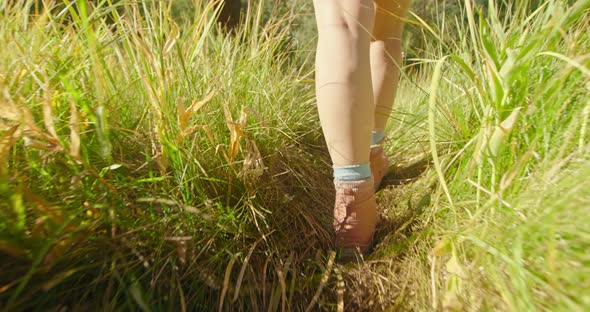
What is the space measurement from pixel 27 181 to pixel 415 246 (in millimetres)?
730

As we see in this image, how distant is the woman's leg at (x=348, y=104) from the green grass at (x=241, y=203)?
10cm

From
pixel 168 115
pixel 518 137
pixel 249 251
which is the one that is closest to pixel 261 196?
pixel 249 251

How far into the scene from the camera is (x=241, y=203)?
855 millimetres

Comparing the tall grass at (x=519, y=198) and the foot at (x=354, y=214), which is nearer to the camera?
the tall grass at (x=519, y=198)

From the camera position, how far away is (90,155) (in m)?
0.74

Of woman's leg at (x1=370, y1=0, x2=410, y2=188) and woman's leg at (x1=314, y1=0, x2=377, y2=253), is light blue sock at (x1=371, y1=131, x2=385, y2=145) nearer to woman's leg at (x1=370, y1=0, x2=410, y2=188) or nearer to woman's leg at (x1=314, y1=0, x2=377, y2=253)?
woman's leg at (x1=370, y1=0, x2=410, y2=188)

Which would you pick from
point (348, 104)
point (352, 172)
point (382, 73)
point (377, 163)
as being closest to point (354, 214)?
point (352, 172)

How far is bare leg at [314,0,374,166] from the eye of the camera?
0.79m

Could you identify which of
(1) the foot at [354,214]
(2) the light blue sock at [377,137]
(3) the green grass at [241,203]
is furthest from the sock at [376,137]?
(1) the foot at [354,214]

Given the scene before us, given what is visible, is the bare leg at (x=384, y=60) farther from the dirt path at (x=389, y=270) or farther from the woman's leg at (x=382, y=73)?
the dirt path at (x=389, y=270)

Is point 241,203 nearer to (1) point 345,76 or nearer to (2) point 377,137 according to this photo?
(1) point 345,76

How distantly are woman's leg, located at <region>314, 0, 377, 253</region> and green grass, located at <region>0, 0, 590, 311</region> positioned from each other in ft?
0.32

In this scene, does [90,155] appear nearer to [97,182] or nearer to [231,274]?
[97,182]

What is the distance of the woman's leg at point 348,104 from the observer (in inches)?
31.1
